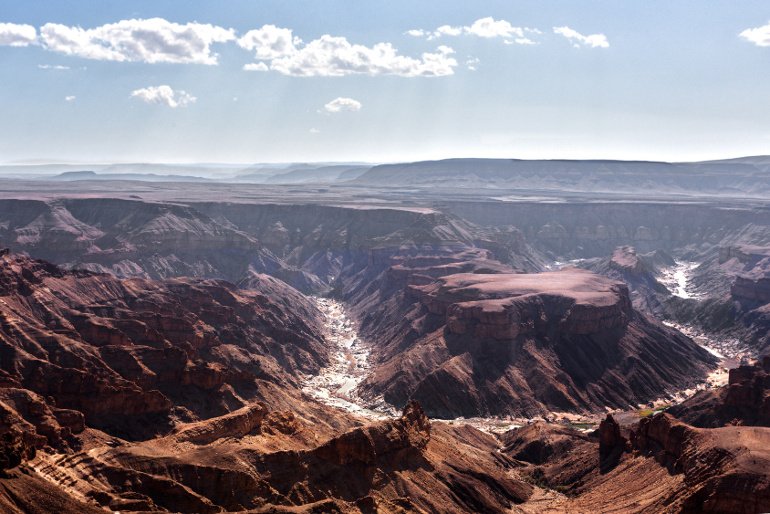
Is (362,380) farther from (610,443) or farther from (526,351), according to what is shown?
(610,443)

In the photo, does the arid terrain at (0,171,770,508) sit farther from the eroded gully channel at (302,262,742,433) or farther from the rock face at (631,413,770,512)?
the eroded gully channel at (302,262,742,433)

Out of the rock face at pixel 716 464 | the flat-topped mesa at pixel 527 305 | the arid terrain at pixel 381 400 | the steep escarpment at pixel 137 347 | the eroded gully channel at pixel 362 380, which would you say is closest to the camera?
the arid terrain at pixel 381 400

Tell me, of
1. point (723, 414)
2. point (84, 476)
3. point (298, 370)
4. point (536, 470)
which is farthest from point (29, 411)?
point (723, 414)

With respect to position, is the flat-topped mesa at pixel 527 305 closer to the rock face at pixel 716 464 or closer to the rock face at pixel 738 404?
the rock face at pixel 738 404

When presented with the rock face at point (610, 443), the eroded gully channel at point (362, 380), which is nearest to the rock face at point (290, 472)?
the rock face at point (610, 443)

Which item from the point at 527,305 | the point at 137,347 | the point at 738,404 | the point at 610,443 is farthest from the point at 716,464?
the point at 527,305

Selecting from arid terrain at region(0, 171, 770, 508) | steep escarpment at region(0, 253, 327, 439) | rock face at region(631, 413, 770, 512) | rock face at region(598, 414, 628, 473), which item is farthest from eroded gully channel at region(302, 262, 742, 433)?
rock face at region(631, 413, 770, 512)
